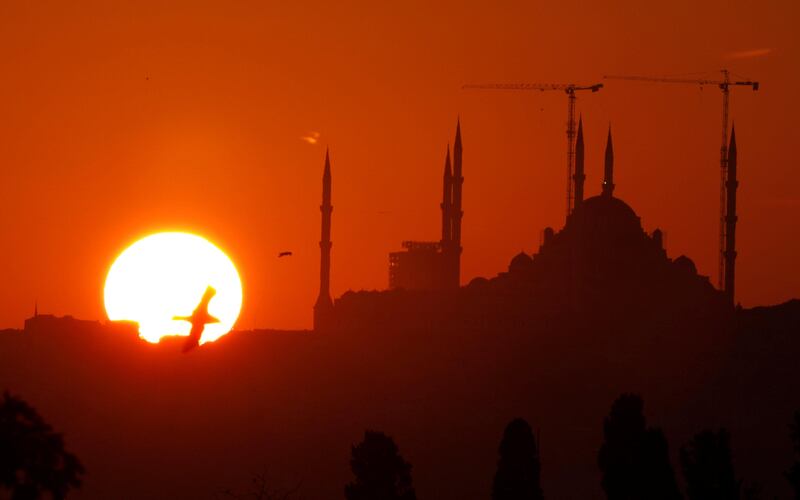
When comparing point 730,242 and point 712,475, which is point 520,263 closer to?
point 730,242

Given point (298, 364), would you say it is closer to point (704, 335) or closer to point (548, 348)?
point (548, 348)

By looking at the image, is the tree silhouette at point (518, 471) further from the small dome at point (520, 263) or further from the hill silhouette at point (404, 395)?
the small dome at point (520, 263)

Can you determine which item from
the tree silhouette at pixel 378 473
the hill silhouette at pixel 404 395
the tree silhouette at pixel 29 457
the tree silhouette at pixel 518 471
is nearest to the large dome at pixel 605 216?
the hill silhouette at pixel 404 395

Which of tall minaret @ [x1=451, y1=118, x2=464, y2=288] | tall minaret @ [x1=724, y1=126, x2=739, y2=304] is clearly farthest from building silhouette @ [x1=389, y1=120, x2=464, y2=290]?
tall minaret @ [x1=724, y1=126, x2=739, y2=304]

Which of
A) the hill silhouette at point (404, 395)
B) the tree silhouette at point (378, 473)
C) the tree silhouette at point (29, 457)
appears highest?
the hill silhouette at point (404, 395)

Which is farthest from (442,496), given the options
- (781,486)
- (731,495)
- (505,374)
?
(731,495)

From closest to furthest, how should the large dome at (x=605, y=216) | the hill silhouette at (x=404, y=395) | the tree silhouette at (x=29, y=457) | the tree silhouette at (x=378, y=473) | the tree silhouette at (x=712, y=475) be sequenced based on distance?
the tree silhouette at (x=29, y=457), the tree silhouette at (x=712, y=475), the tree silhouette at (x=378, y=473), the hill silhouette at (x=404, y=395), the large dome at (x=605, y=216)
